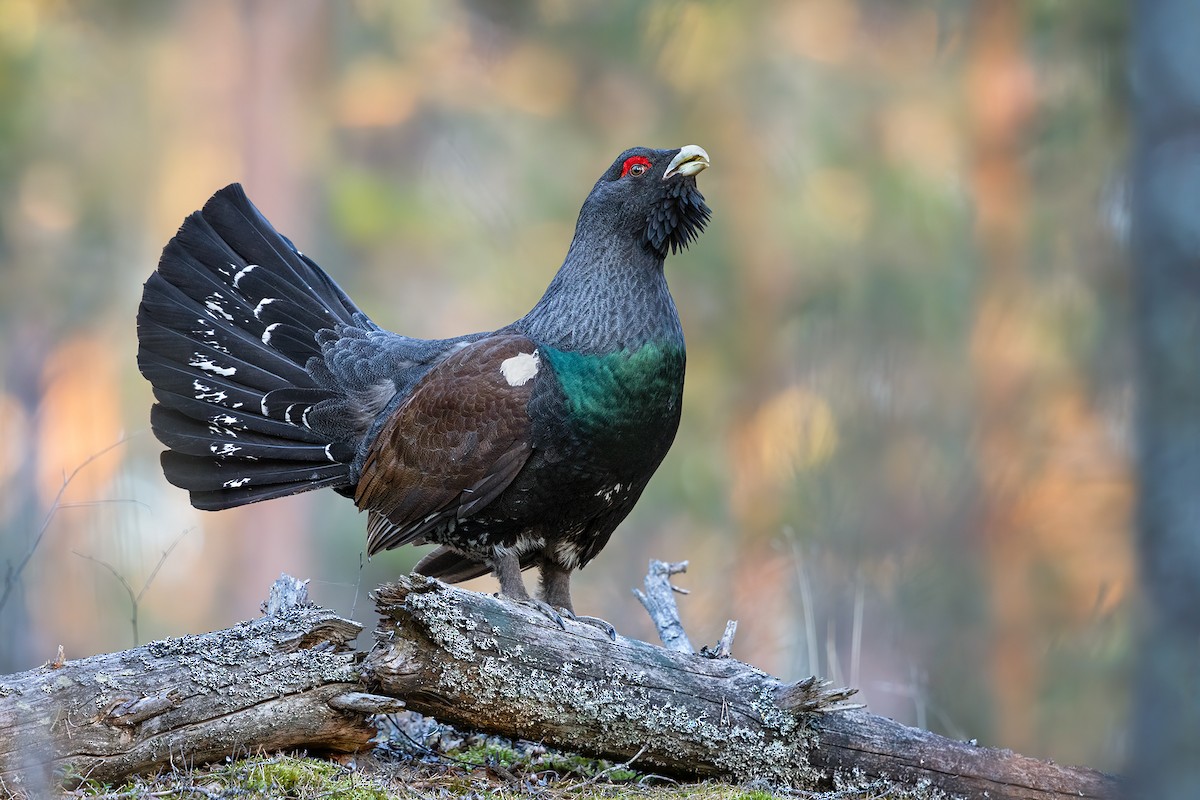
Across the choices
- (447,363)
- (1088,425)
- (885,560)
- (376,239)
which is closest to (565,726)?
(447,363)

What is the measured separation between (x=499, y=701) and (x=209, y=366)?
2.42m

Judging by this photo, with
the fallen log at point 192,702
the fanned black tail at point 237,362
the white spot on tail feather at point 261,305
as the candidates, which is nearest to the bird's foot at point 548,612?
the fallen log at point 192,702

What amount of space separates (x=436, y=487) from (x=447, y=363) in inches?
21.2

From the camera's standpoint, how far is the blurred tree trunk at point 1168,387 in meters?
1.70

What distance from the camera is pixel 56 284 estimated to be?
46.3 ft

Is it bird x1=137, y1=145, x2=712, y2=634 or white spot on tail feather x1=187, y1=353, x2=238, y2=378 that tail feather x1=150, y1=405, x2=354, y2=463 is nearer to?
bird x1=137, y1=145, x2=712, y2=634

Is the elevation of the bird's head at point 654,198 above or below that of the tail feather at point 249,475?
above

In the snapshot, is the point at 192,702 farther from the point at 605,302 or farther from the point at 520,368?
the point at 605,302

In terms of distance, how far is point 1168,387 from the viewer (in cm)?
186

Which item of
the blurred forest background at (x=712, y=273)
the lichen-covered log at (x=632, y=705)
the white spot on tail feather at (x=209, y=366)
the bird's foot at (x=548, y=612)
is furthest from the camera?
the blurred forest background at (x=712, y=273)

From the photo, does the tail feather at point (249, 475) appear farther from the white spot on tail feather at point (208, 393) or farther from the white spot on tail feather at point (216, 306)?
the white spot on tail feather at point (216, 306)

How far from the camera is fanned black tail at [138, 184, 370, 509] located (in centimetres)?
495

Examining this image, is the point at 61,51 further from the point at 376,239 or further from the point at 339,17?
the point at 376,239

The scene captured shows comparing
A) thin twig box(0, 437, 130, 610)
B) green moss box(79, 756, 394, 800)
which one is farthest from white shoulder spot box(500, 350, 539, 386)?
green moss box(79, 756, 394, 800)
